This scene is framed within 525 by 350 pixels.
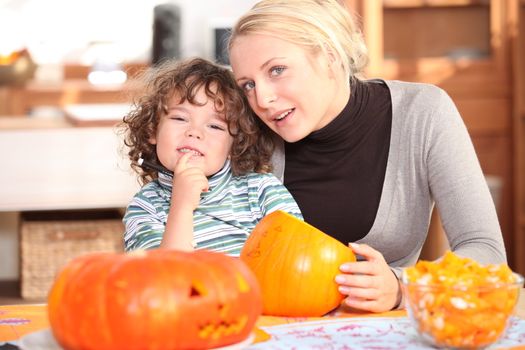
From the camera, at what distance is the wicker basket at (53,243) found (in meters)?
3.51

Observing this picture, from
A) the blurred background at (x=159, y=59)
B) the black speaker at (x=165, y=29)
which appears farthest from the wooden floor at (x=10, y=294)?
the black speaker at (x=165, y=29)

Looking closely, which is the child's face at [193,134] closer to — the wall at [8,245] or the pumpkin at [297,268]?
the pumpkin at [297,268]

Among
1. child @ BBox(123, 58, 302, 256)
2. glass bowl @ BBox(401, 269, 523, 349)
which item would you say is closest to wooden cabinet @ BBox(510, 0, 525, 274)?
child @ BBox(123, 58, 302, 256)

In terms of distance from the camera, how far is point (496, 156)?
13.2ft

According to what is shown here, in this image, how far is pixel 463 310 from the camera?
92cm

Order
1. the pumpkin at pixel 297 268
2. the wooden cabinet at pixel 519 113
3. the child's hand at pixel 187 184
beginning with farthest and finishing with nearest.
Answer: the wooden cabinet at pixel 519 113, the child's hand at pixel 187 184, the pumpkin at pixel 297 268

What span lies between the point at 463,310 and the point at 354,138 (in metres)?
0.76

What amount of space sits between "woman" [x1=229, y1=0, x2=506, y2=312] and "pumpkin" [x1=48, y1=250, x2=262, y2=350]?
59 centimetres

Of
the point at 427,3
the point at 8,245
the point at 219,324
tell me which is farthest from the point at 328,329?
the point at 427,3

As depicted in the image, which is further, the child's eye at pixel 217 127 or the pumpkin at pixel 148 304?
the child's eye at pixel 217 127

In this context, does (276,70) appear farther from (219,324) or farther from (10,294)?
(10,294)

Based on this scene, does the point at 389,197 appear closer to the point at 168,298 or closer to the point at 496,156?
the point at 168,298

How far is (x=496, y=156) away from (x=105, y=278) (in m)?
3.39

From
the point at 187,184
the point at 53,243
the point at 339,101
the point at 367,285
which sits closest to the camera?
the point at 367,285
